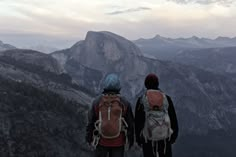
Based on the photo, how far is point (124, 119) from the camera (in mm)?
13242

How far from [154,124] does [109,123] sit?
4.47ft

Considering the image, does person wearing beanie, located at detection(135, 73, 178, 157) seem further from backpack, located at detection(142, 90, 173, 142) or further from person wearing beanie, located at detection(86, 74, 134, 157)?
person wearing beanie, located at detection(86, 74, 134, 157)

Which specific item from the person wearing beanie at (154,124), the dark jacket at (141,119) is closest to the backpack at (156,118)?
the person wearing beanie at (154,124)

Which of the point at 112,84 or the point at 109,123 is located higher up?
the point at 112,84

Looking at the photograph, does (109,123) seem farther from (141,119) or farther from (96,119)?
(141,119)

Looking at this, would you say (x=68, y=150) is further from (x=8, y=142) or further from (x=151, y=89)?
(x=151, y=89)

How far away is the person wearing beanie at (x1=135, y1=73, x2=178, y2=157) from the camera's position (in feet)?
43.0

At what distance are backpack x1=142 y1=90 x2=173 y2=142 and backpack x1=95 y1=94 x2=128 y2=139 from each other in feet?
2.53

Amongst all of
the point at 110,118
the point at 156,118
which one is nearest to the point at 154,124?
the point at 156,118

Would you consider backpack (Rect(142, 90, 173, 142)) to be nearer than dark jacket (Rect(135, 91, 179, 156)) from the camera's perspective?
Yes

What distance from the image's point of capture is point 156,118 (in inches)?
515

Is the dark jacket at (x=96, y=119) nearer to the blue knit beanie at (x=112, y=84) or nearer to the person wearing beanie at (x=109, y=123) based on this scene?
the person wearing beanie at (x=109, y=123)

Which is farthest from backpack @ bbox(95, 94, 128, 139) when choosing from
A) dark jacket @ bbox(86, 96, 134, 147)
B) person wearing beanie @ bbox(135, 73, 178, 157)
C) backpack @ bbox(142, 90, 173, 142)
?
backpack @ bbox(142, 90, 173, 142)

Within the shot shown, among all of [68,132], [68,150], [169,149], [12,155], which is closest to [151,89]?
[169,149]
